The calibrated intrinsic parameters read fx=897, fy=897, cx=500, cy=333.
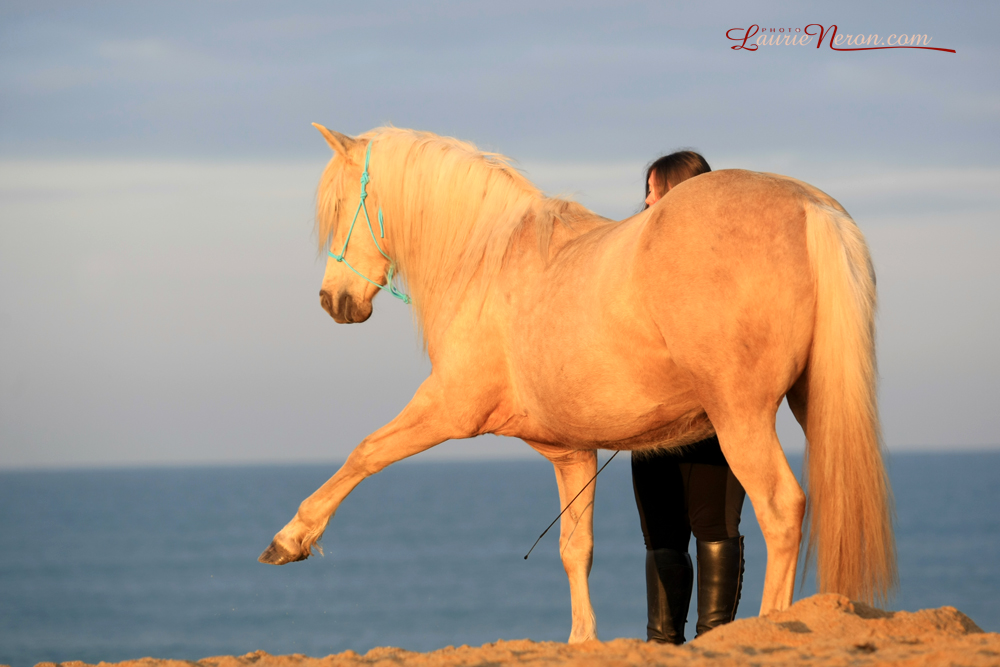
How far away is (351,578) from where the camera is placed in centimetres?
6512

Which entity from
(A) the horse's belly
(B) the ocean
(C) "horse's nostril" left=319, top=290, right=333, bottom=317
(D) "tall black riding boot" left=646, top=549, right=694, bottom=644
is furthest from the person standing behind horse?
(B) the ocean

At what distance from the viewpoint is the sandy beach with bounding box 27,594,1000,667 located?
2469 mm

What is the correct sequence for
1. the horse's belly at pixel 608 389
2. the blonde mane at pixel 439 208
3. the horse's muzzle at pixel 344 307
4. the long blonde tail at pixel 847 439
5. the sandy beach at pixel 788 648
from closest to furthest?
1. the sandy beach at pixel 788 648
2. the long blonde tail at pixel 847 439
3. the horse's belly at pixel 608 389
4. the blonde mane at pixel 439 208
5. the horse's muzzle at pixel 344 307

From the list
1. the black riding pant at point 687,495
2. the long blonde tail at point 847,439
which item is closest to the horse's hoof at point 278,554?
the black riding pant at point 687,495

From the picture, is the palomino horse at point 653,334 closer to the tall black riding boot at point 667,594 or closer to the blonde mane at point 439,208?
the blonde mane at point 439,208

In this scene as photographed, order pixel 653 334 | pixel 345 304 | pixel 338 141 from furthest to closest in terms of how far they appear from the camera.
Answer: pixel 345 304 < pixel 338 141 < pixel 653 334

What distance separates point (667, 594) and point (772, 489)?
1.40 metres

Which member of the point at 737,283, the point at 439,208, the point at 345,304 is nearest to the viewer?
the point at 737,283

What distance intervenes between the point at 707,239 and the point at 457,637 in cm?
4663

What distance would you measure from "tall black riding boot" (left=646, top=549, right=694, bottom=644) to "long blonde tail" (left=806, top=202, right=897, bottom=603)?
1.25 m

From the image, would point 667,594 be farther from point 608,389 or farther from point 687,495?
point 608,389

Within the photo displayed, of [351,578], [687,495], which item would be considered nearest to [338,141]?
[687,495]

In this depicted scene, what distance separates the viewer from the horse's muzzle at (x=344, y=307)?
4.50 meters

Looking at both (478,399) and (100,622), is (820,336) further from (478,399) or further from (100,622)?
(100,622)
